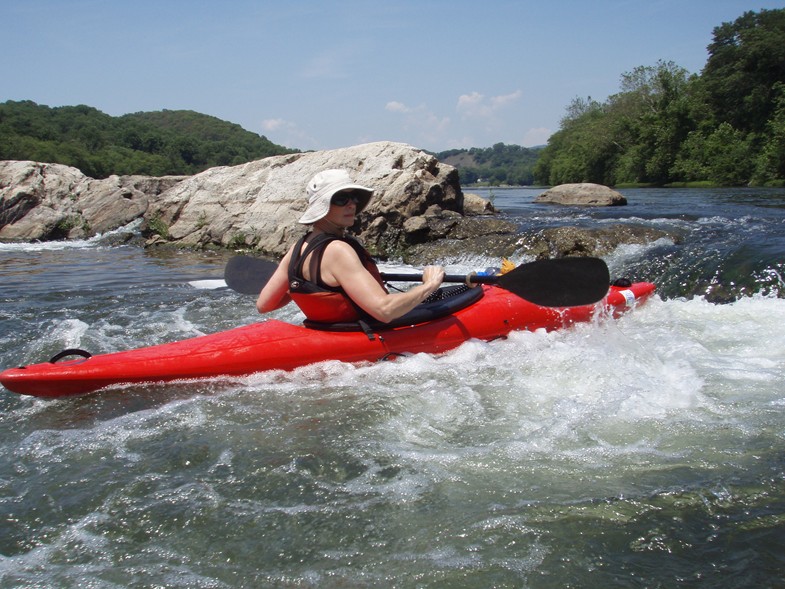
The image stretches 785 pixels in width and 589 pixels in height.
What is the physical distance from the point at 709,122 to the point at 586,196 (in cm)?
2240

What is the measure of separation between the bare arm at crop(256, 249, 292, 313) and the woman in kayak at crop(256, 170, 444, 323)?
21 centimetres

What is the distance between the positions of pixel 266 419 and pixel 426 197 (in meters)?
7.71

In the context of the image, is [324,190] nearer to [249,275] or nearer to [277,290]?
[277,290]

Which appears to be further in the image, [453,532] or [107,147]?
[107,147]

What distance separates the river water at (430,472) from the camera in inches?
78.7

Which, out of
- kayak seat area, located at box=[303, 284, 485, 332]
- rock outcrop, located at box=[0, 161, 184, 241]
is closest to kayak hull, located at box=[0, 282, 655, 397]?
kayak seat area, located at box=[303, 284, 485, 332]

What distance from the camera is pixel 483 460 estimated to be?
2.68 metres

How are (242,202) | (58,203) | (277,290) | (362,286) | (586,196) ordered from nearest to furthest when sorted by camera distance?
(362,286) → (277,290) → (242,202) → (58,203) → (586,196)

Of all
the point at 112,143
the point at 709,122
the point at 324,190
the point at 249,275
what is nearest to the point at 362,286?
the point at 324,190

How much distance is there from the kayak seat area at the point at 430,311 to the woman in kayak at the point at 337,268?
90 millimetres

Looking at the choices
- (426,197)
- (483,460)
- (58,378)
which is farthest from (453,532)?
(426,197)

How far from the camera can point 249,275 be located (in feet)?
15.5

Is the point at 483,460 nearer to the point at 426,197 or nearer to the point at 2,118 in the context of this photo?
the point at 426,197

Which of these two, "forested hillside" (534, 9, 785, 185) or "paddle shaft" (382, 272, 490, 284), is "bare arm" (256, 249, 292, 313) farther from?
"forested hillside" (534, 9, 785, 185)
